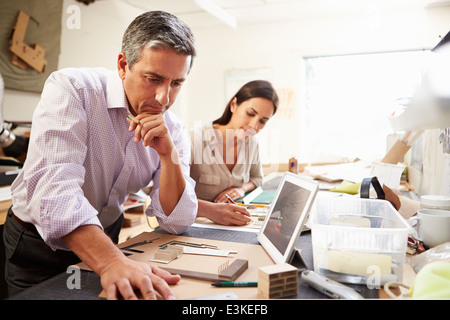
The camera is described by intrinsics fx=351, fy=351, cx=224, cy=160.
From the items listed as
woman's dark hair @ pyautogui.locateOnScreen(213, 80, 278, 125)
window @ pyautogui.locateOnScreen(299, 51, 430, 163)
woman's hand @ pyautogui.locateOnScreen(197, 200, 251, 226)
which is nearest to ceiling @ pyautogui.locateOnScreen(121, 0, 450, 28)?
window @ pyautogui.locateOnScreen(299, 51, 430, 163)

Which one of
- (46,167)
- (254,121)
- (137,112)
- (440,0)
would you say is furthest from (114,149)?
(440,0)

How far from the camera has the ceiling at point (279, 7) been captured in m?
3.84

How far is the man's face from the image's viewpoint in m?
1.00

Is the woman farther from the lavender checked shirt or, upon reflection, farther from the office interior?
the office interior

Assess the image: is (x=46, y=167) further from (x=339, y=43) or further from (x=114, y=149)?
(x=339, y=43)

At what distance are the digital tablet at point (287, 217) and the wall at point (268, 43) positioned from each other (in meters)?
2.88

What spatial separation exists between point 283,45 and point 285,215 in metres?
3.98

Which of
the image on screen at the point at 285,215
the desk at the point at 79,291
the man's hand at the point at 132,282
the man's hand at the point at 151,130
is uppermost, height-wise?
the man's hand at the point at 151,130

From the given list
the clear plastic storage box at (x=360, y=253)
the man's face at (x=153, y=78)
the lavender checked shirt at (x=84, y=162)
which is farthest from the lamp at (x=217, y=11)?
the clear plastic storage box at (x=360, y=253)

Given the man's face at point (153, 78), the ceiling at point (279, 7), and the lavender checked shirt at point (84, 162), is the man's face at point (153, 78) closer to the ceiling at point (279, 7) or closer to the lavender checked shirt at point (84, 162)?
the lavender checked shirt at point (84, 162)

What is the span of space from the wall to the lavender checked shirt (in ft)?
7.97

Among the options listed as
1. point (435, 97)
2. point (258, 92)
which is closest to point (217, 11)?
point (258, 92)
